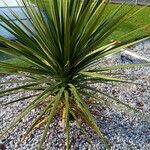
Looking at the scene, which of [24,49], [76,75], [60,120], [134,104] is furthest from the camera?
[134,104]

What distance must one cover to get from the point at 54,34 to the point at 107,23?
59 cm

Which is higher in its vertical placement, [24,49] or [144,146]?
[24,49]

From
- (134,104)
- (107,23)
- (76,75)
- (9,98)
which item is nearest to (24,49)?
(76,75)

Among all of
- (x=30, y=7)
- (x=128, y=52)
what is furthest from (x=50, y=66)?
(x=128, y=52)

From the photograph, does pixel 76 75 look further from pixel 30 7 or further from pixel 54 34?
pixel 30 7

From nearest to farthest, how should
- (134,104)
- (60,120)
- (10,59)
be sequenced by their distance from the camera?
(60,120)
(134,104)
(10,59)

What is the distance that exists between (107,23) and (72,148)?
1.36 meters

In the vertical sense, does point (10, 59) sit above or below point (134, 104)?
above

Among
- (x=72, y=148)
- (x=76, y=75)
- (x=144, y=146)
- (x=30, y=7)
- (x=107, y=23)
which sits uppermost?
(x=30, y=7)

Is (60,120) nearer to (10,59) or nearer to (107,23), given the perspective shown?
(107,23)

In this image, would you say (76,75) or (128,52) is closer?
(76,75)

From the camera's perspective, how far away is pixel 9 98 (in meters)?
5.18

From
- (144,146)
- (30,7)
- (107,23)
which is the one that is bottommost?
(144,146)

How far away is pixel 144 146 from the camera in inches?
168
